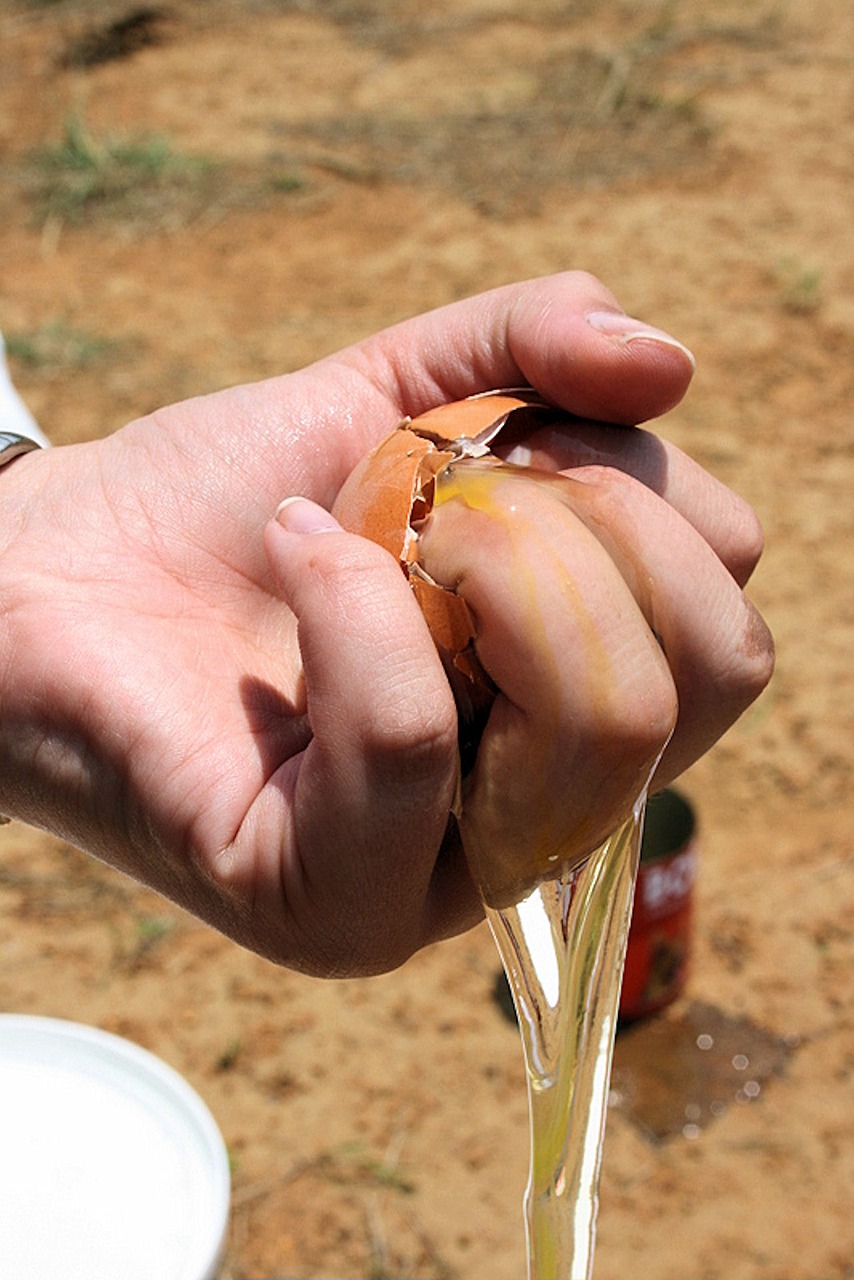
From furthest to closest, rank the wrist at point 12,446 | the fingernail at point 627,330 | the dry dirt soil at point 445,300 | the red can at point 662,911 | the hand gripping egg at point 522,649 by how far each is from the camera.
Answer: the red can at point 662,911, the dry dirt soil at point 445,300, the wrist at point 12,446, the fingernail at point 627,330, the hand gripping egg at point 522,649

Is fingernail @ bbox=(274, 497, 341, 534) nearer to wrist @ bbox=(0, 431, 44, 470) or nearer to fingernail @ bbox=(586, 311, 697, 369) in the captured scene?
fingernail @ bbox=(586, 311, 697, 369)

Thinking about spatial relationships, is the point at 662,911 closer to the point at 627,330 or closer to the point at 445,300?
the point at 627,330

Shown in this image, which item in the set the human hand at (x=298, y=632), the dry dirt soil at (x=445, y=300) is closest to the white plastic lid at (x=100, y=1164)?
the human hand at (x=298, y=632)

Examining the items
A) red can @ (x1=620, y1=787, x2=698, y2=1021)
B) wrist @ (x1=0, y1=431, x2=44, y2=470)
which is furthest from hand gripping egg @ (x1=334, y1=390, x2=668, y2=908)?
red can @ (x1=620, y1=787, x2=698, y2=1021)

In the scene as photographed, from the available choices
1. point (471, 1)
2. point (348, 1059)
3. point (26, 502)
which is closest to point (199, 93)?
point (471, 1)

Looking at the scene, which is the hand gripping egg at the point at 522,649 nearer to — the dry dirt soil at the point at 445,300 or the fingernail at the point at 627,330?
the fingernail at the point at 627,330

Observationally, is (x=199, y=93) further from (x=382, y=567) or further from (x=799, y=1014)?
(x=382, y=567)

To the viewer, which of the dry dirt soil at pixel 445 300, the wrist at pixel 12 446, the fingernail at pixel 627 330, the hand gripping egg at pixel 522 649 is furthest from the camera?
the dry dirt soil at pixel 445 300
